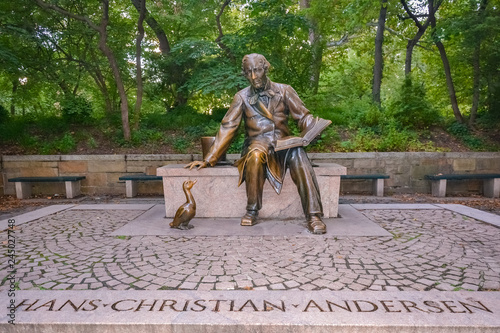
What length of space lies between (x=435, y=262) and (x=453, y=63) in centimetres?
996

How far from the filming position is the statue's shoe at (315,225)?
387 centimetres

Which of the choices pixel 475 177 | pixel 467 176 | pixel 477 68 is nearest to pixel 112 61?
pixel 467 176

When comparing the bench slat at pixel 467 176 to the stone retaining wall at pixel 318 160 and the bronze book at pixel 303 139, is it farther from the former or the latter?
the bronze book at pixel 303 139

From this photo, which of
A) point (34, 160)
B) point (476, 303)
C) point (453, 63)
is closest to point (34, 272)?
point (476, 303)

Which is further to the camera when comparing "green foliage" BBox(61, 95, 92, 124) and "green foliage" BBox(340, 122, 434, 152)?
"green foliage" BBox(61, 95, 92, 124)

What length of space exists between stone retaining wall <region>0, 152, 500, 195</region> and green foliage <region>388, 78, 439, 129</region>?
5.44 ft

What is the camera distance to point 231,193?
15.5ft

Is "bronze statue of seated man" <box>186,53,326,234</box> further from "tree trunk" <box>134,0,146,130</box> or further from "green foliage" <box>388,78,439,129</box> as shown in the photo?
"green foliage" <box>388,78,439,129</box>

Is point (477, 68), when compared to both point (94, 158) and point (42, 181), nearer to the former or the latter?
point (94, 158)

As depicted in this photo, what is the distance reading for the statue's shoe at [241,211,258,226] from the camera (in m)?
4.23

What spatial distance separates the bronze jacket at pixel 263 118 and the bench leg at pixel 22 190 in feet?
19.5

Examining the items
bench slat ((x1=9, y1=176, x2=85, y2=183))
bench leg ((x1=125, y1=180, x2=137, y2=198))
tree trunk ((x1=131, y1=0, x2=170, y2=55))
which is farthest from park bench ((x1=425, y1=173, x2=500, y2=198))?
tree trunk ((x1=131, y1=0, x2=170, y2=55))

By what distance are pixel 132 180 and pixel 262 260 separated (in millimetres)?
5469

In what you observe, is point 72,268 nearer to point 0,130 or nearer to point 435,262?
point 435,262
